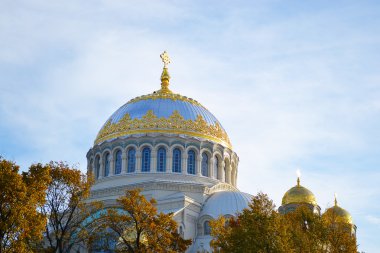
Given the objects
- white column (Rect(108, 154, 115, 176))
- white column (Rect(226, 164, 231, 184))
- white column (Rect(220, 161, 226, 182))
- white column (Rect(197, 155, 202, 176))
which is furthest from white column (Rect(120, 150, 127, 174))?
white column (Rect(226, 164, 231, 184))

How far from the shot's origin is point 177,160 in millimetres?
39250

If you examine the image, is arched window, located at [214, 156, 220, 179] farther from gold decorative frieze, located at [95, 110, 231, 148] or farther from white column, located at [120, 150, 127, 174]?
white column, located at [120, 150, 127, 174]

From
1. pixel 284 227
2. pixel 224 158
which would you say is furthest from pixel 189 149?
pixel 284 227

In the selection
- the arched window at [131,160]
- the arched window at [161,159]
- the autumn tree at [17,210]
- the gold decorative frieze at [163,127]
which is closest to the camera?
the autumn tree at [17,210]

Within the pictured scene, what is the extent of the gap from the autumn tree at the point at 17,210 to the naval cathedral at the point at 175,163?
14199mm

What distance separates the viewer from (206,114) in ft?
140

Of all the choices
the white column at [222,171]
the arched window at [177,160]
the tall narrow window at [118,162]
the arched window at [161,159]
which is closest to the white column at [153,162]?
the arched window at [161,159]

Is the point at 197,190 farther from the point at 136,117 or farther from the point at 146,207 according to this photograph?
the point at 146,207

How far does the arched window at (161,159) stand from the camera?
127ft

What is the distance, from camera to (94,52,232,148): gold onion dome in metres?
39.9

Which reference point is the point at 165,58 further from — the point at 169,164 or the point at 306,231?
the point at 306,231

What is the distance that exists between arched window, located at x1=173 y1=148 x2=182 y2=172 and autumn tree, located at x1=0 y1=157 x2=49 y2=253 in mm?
17409

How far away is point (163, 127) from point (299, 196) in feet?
31.4

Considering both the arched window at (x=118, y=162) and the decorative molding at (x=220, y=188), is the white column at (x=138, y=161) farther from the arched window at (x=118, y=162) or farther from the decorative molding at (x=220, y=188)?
the decorative molding at (x=220, y=188)
